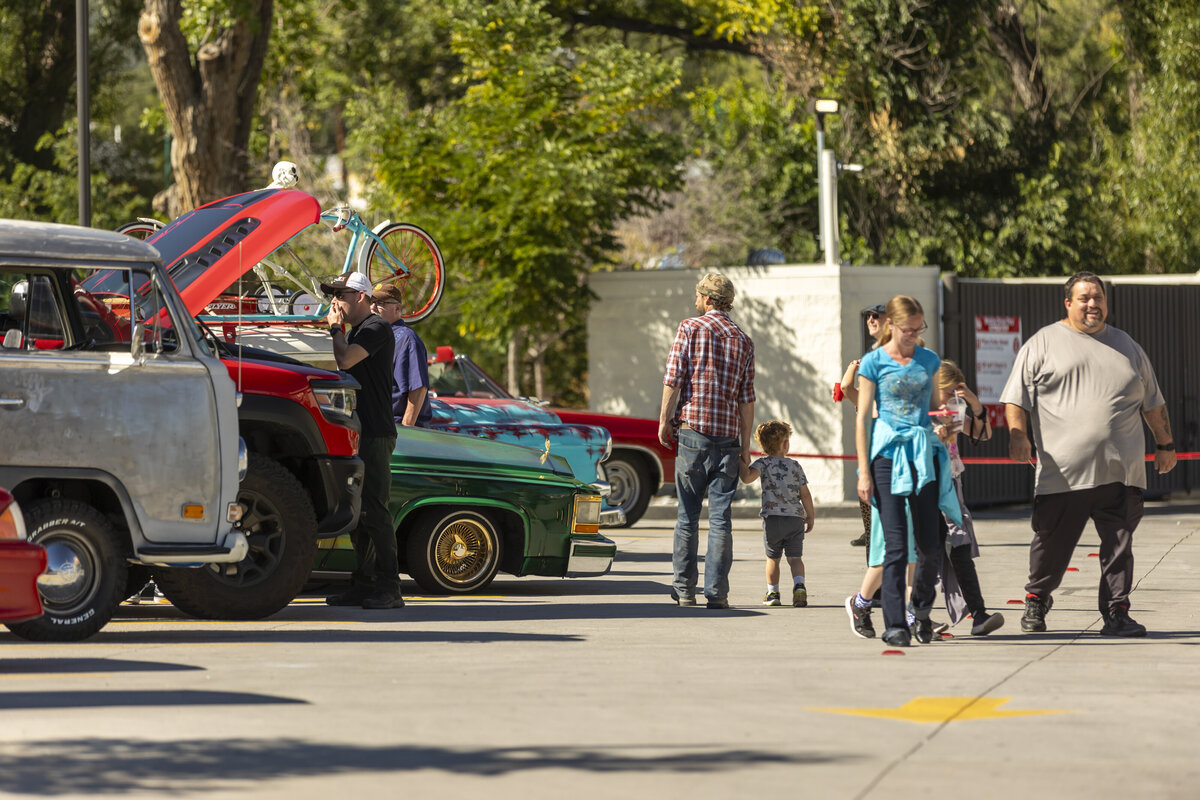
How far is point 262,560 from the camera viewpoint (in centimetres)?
991

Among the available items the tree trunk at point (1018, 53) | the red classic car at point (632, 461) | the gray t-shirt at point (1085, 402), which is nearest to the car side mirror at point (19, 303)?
the gray t-shirt at point (1085, 402)

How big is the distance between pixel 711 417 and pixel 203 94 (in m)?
11.6

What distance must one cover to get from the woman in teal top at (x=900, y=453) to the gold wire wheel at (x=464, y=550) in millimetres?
3284

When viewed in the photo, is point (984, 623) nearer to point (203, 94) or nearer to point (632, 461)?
point (632, 461)

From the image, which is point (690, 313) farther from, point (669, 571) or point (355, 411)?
point (355, 411)

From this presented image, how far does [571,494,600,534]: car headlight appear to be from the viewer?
38.2ft

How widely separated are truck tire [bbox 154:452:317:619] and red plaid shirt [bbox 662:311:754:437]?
2.37 meters

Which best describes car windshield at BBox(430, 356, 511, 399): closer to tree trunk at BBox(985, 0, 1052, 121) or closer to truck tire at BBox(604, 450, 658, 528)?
truck tire at BBox(604, 450, 658, 528)

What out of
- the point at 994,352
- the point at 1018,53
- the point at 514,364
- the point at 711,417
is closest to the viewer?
the point at 711,417

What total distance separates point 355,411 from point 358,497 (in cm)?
53

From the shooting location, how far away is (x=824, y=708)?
23.6 feet

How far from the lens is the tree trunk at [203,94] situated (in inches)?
790

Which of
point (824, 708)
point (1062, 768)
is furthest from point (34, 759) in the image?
point (1062, 768)

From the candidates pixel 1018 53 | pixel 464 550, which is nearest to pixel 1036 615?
pixel 464 550
